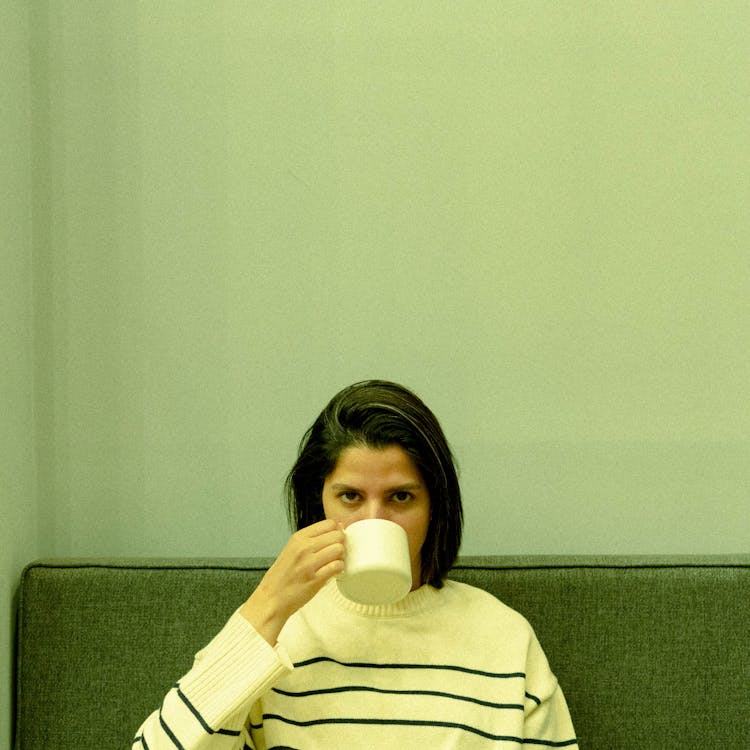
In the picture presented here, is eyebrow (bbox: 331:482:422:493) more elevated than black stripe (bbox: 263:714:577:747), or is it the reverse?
eyebrow (bbox: 331:482:422:493)

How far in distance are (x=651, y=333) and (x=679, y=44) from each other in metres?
0.51

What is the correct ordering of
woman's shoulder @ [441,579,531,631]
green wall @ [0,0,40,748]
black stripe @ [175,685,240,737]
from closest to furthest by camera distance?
1. black stripe @ [175,685,240,737]
2. woman's shoulder @ [441,579,531,631]
3. green wall @ [0,0,40,748]

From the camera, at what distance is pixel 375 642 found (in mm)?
1329

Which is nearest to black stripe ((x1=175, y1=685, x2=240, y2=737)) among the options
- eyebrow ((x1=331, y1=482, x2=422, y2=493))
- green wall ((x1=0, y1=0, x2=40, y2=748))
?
eyebrow ((x1=331, y1=482, x2=422, y2=493))

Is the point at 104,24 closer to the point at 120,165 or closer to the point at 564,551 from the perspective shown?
the point at 120,165

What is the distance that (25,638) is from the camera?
4.99 feet

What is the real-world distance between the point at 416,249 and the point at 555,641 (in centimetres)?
70

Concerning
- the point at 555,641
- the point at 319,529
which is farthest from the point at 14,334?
the point at 555,641

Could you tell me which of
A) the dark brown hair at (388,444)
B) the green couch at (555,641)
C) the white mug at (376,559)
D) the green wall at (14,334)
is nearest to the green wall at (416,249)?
the green wall at (14,334)

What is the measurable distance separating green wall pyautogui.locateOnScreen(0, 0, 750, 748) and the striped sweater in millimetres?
399

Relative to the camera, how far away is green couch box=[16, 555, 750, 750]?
148 centimetres

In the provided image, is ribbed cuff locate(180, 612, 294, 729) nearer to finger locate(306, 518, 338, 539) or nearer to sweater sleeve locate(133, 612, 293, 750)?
sweater sleeve locate(133, 612, 293, 750)

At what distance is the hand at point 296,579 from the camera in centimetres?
121

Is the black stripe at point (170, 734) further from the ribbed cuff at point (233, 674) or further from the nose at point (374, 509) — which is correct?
the nose at point (374, 509)
